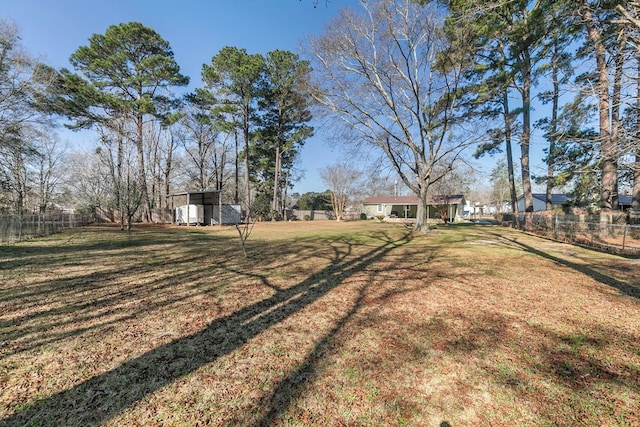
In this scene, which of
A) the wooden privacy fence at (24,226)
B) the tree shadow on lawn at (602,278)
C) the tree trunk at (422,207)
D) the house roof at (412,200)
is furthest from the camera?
the house roof at (412,200)

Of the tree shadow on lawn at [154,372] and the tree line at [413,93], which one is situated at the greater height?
the tree line at [413,93]

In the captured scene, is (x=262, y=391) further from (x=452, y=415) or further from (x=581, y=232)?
(x=581, y=232)

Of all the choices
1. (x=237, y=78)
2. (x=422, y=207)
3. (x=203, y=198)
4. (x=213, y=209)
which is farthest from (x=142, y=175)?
(x=422, y=207)

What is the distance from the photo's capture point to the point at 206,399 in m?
1.87

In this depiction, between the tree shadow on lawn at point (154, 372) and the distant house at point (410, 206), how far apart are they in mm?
28498

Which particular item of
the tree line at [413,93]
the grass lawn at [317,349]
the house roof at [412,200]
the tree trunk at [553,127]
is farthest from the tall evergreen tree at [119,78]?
the house roof at [412,200]

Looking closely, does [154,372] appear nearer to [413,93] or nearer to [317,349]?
[317,349]

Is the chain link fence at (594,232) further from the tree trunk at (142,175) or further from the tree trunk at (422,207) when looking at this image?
the tree trunk at (142,175)

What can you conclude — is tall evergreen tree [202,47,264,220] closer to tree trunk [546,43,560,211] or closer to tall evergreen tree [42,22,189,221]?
tall evergreen tree [42,22,189,221]

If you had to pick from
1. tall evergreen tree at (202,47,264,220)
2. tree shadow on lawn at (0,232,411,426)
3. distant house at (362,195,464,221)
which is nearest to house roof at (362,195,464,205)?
distant house at (362,195,464,221)

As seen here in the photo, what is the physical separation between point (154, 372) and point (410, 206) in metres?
35.2

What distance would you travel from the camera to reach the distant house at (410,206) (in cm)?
2916

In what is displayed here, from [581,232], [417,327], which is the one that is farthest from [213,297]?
[581,232]

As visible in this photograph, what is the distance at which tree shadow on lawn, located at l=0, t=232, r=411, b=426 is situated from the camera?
171cm
